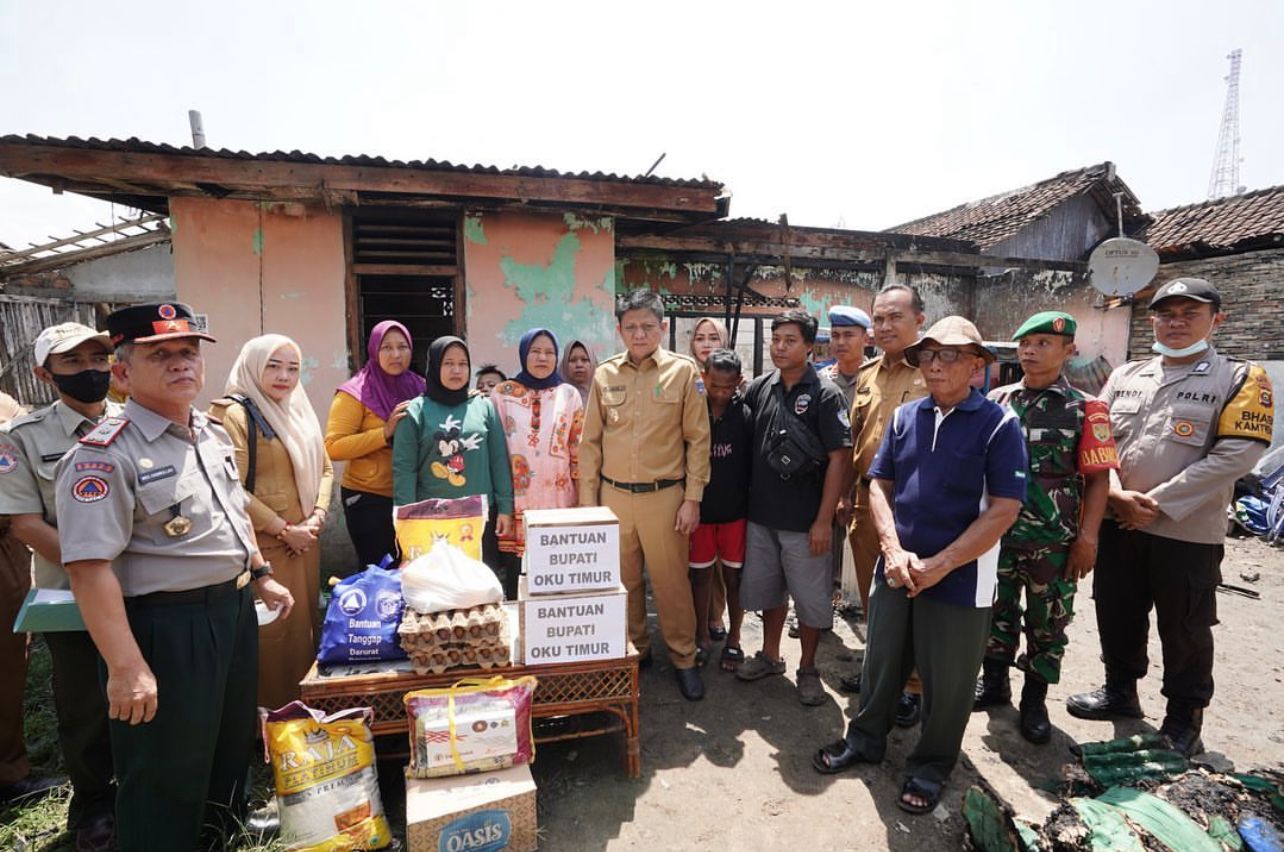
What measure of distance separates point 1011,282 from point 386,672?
11.5m

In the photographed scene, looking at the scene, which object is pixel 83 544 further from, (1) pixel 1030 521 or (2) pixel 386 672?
(1) pixel 1030 521

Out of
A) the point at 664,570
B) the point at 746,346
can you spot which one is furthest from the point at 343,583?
the point at 746,346

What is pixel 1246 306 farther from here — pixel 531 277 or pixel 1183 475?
pixel 531 277

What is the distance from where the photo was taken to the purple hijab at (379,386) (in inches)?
143

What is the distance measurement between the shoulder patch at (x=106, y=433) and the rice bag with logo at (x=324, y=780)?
1151 millimetres

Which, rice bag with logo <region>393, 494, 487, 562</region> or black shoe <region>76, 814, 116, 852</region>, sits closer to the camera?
black shoe <region>76, 814, 116, 852</region>

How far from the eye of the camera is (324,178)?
460 centimetres

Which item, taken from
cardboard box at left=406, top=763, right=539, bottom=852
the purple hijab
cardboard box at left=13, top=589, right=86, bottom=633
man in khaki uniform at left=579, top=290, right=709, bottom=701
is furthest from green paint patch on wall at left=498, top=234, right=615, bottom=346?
cardboard box at left=406, top=763, right=539, bottom=852

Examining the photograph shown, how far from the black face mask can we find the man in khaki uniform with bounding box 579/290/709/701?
224cm

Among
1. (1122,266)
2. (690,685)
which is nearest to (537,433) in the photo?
(690,685)

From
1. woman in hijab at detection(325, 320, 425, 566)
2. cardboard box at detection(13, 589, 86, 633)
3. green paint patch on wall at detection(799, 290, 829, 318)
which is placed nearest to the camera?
cardboard box at detection(13, 589, 86, 633)

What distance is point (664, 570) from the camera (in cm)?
346

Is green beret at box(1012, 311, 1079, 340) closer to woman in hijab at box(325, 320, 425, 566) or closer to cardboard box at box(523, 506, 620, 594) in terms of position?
cardboard box at box(523, 506, 620, 594)

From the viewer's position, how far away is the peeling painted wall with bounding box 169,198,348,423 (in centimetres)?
499
